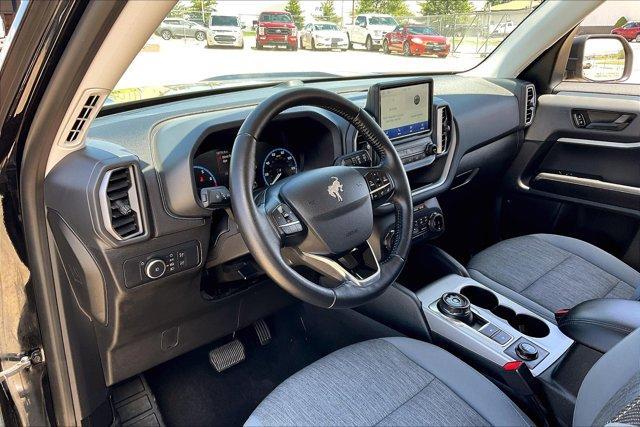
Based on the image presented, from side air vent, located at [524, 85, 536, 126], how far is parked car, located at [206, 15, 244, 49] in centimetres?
153

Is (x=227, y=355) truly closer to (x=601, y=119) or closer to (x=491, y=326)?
(x=491, y=326)

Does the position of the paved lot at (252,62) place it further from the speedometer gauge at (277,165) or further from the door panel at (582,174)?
the speedometer gauge at (277,165)

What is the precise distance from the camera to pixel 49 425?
1.61m

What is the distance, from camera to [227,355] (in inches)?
89.4

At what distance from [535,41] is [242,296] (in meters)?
1.92

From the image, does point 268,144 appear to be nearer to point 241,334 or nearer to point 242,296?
point 242,296

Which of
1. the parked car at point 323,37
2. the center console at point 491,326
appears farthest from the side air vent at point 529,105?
the center console at point 491,326

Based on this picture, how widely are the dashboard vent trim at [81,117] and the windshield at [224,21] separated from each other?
81 centimetres

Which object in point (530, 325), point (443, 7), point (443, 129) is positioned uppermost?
point (443, 7)

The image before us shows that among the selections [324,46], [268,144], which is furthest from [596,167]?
[268,144]

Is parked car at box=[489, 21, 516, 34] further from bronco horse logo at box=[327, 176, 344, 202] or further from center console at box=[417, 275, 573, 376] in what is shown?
bronco horse logo at box=[327, 176, 344, 202]

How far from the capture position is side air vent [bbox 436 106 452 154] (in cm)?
226

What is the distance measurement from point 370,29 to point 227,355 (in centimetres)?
171

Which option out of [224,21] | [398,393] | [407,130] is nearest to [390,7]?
[407,130]
